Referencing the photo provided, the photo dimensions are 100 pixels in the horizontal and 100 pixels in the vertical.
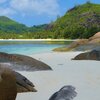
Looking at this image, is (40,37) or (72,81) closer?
(72,81)

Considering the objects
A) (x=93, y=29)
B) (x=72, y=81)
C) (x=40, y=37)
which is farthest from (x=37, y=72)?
(x=40, y=37)

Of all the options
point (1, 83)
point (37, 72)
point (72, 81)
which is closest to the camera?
point (1, 83)

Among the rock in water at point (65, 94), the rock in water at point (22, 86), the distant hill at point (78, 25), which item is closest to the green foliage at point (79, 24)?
the distant hill at point (78, 25)

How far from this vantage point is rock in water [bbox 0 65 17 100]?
6.91m

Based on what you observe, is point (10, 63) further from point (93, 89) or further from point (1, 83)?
point (1, 83)

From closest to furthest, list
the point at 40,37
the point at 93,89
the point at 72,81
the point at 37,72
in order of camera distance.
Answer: the point at 93,89, the point at 72,81, the point at 37,72, the point at 40,37

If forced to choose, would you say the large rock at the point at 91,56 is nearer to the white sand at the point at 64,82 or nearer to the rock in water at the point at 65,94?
the white sand at the point at 64,82

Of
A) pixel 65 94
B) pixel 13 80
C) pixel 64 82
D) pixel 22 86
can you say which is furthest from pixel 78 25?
pixel 13 80

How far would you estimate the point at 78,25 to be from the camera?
13725cm

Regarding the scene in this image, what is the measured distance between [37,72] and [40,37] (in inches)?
4538

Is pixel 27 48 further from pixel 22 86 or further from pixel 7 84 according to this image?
pixel 7 84

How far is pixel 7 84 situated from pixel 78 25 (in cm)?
13110

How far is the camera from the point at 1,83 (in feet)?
22.7

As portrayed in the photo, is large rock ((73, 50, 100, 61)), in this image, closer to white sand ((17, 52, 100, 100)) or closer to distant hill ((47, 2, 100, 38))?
white sand ((17, 52, 100, 100))
